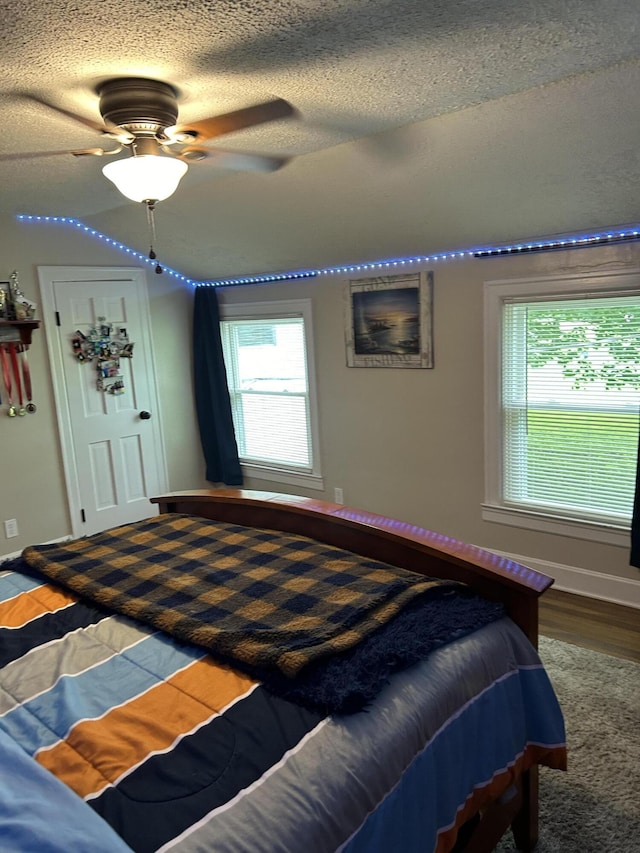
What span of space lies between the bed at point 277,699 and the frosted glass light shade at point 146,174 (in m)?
1.27

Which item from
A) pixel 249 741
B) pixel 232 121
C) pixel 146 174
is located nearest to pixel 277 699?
pixel 249 741

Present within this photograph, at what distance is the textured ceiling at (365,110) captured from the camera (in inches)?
64.0

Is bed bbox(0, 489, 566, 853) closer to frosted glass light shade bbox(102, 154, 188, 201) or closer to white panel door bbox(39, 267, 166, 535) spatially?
frosted glass light shade bbox(102, 154, 188, 201)

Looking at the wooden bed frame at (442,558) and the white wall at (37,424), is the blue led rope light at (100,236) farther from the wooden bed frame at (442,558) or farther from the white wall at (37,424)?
the wooden bed frame at (442,558)

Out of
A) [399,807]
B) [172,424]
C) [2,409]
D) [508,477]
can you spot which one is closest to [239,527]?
[399,807]

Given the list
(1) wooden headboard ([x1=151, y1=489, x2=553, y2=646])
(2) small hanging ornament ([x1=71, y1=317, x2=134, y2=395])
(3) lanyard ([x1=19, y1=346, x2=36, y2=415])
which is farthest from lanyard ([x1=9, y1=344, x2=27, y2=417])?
(1) wooden headboard ([x1=151, y1=489, x2=553, y2=646])

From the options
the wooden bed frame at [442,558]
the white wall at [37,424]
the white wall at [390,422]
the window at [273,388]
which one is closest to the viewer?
the wooden bed frame at [442,558]

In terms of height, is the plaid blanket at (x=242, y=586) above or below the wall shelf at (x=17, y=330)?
below

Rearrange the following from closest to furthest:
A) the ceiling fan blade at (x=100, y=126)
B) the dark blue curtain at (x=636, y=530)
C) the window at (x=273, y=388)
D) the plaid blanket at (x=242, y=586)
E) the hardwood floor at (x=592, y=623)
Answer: the plaid blanket at (x=242, y=586) → the ceiling fan blade at (x=100, y=126) → the hardwood floor at (x=592, y=623) → the dark blue curtain at (x=636, y=530) → the window at (x=273, y=388)

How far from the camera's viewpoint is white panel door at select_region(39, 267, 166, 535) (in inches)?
171

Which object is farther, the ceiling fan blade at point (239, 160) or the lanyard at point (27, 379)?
the lanyard at point (27, 379)

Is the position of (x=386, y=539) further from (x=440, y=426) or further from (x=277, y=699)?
(x=440, y=426)

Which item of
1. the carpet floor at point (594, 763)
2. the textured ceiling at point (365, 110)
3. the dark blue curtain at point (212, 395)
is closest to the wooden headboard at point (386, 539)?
the carpet floor at point (594, 763)

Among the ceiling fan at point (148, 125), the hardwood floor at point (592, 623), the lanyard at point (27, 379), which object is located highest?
the ceiling fan at point (148, 125)
